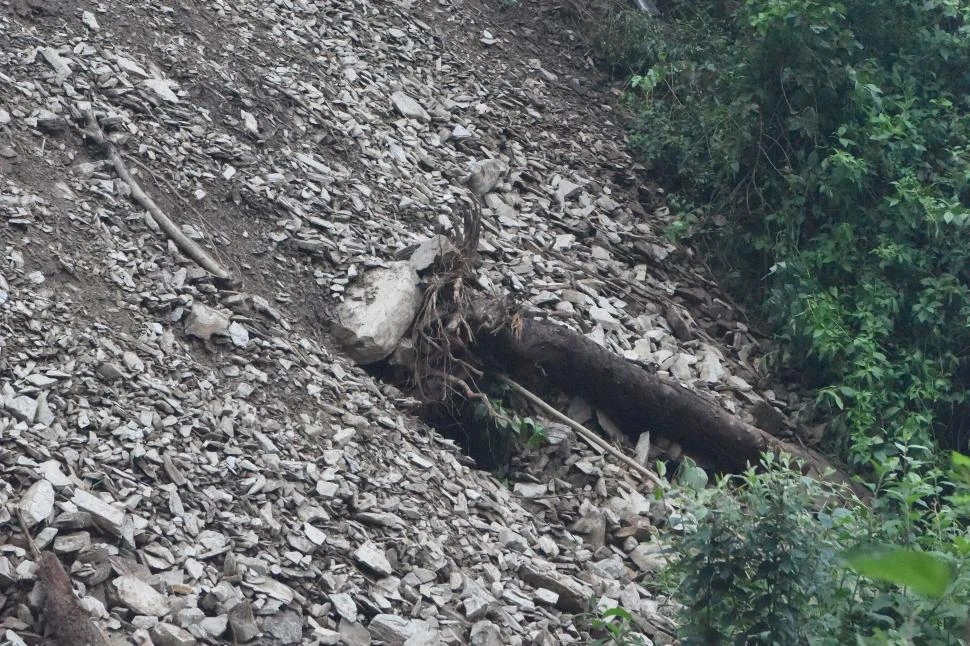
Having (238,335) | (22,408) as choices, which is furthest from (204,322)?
(22,408)

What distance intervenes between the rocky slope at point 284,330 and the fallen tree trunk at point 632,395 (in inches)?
14.3

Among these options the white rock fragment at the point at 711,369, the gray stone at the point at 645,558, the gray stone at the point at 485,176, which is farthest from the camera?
the gray stone at the point at 485,176

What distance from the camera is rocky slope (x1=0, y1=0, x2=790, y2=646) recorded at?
12.8 ft

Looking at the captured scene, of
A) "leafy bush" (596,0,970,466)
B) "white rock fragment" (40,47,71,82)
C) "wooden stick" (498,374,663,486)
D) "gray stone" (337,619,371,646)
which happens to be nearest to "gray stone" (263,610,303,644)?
"gray stone" (337,619,371,646)

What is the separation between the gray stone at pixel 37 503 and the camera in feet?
11.6

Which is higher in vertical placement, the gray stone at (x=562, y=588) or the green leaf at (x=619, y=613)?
the green leaf at (x=619, y=613)

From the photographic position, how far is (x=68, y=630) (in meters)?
3.24

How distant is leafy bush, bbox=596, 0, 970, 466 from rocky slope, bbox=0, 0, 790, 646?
1.70ft

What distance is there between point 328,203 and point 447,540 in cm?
235

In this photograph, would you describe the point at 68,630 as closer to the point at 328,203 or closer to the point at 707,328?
the point at 328,203

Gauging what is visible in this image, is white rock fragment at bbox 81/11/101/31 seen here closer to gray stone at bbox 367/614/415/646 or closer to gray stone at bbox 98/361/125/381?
gray stone at bbox 98/361/125/381

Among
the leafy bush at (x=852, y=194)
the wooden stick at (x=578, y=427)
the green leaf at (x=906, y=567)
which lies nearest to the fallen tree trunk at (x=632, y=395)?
the wooden stick at (x=578, y=427)

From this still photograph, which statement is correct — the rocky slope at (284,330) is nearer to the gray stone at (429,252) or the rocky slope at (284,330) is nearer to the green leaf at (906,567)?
the gray stone at (429,252)

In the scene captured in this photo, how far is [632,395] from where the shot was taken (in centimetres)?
609
